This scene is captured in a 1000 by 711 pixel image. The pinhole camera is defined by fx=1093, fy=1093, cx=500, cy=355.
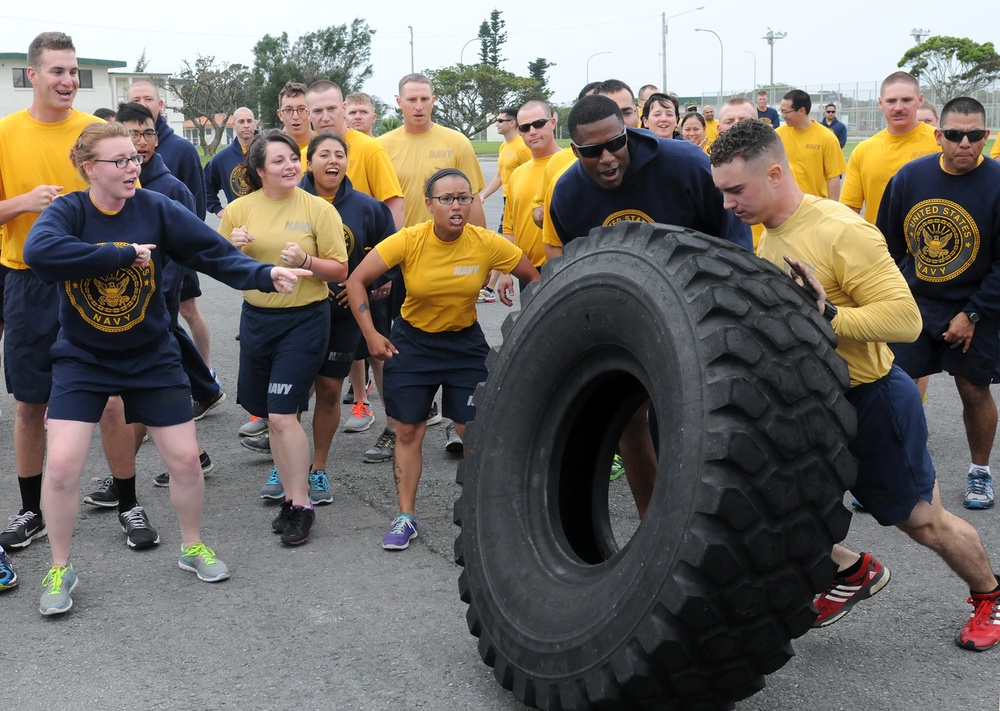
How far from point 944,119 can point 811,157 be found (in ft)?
12.8

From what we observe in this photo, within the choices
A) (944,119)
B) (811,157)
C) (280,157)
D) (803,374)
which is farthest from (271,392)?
(811,157)

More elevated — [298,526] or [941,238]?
[941,238]

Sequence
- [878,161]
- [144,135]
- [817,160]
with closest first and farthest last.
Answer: [144,135] < [878,161] < [817,160]

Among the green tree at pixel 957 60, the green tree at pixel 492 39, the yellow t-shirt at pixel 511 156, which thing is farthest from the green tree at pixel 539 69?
the yellow t-shirt at pixel 511 156

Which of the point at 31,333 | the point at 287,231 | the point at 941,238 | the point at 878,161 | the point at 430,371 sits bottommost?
the point at 430,371

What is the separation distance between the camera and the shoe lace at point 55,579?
427 centimetres

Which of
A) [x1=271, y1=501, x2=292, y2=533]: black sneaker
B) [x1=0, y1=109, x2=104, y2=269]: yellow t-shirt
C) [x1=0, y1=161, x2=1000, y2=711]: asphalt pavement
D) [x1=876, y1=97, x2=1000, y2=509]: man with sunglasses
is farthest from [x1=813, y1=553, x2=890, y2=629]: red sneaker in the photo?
[x1=0, y1=109, x2=104, y2=269]: yellow t-shirt

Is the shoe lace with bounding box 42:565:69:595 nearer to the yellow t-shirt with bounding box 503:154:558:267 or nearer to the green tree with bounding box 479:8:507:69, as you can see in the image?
the yellow t-shirt with bounding box 503:154:558:267

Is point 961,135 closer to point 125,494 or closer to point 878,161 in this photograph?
point 878,161

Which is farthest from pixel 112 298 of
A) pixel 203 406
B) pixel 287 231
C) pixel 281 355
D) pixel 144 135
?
pixel 203 406

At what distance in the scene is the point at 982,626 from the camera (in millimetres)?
3725

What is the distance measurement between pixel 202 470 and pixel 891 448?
145 inches

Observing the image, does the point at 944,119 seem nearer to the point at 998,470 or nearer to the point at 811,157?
the point at 998,470

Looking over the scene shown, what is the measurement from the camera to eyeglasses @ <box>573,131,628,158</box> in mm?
4285
